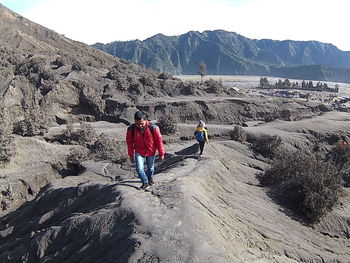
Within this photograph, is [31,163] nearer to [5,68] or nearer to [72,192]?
[72,192]

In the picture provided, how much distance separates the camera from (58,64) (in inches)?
1437

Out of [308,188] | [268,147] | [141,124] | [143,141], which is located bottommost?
[268,147]

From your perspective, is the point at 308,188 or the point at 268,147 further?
the point at 268,147

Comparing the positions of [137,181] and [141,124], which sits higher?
[141,124]

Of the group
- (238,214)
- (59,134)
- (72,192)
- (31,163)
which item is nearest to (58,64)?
(59,134)

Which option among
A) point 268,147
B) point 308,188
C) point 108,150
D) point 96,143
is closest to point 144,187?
point 308,188

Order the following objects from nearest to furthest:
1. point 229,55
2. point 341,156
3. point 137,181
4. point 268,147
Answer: point 137,181, point 341,156, point 268,147, point 229,55

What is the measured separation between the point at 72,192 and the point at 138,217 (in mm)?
5131

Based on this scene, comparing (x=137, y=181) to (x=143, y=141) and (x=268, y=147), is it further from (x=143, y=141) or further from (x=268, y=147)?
(x=268, y=147)

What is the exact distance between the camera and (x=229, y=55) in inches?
6368

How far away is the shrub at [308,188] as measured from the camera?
1214 cm

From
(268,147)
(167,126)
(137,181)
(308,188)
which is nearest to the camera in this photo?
(137,181)

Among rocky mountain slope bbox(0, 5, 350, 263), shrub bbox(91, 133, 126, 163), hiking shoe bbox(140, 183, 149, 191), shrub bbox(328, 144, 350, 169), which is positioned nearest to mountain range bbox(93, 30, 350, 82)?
rocky mountain slope bbox(0, 5, 350, 263)

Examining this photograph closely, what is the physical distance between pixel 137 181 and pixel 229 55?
157m
